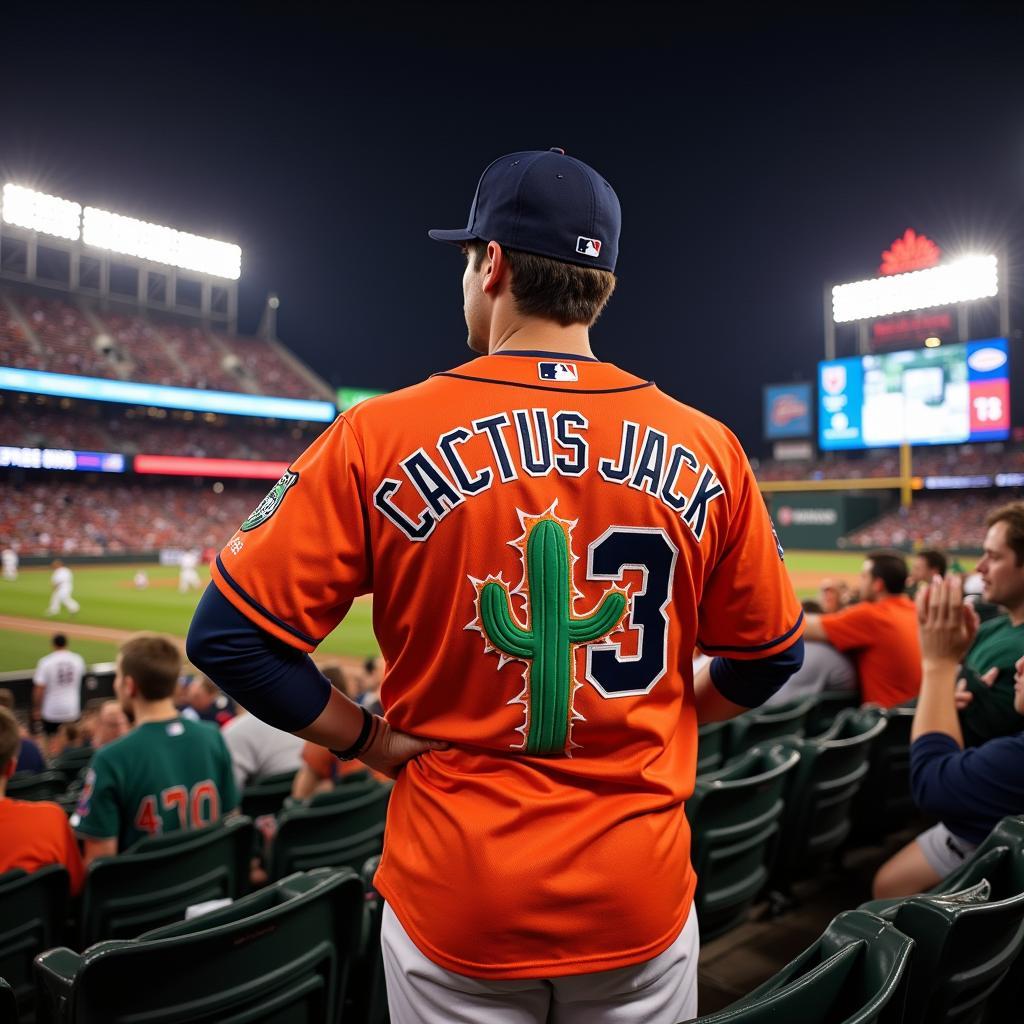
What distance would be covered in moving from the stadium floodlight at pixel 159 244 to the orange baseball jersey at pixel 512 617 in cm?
4635

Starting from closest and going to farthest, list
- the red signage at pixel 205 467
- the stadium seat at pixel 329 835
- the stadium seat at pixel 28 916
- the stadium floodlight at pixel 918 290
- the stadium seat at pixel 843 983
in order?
1. the stadium seat at pixel 843 983
2. the stadium seat at pixel 28 916
3. the stadium seat at pixel 329 835
4. the stadium floodlight at pixel 918 290
5. the red signage at pixel 205 467

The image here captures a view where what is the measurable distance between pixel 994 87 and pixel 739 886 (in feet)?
128

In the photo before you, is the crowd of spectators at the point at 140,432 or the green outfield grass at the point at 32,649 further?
the crowd of spectators at the point at 140,432

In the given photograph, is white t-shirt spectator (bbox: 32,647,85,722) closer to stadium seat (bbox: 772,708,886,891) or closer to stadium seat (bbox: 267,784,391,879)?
stadium seat (bbox: 267,784,391,879)

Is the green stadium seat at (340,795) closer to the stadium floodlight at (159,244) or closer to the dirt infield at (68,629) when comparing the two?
the dirt infield at (68,629)

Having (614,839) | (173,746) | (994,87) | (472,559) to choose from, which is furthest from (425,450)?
(994,87)

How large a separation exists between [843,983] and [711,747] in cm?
305

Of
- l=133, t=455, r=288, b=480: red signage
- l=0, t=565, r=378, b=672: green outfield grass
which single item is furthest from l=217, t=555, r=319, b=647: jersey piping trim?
l=133, t=455, r=288, b=480: red signage

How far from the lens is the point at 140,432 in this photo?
1609 inches

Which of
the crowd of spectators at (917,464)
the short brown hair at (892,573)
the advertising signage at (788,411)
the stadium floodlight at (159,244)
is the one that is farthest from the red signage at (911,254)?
the short brown hair at (892,573)

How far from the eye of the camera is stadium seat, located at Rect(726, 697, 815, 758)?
13.1ft

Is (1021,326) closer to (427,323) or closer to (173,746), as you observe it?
(427,323)

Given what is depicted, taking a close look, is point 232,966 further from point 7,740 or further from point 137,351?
point 137,351

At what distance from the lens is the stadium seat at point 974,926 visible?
1.18 metres
